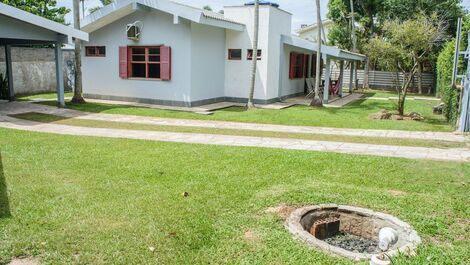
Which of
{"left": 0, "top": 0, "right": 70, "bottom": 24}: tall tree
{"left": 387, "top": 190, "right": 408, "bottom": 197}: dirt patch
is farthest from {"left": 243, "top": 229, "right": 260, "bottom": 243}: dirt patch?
{"left": 0, "top": 0, "right": 70, "bottom": 24}: tall tree

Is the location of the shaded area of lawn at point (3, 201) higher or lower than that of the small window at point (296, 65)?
lower

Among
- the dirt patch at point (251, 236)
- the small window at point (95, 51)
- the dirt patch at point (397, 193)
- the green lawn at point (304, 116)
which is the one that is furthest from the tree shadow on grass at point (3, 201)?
the small window at point (95, 51)

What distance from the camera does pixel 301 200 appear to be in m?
4.85

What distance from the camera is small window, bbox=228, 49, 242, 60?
1591 centimetres

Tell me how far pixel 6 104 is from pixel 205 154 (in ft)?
32.3

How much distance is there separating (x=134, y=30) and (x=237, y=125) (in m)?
6.18

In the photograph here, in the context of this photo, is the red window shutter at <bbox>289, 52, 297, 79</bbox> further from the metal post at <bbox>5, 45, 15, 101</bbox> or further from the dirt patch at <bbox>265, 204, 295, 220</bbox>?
the dirt patch at <bbox>265, 204, 295, 220</bbox>

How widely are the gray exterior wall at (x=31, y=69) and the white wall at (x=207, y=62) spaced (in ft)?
27.7

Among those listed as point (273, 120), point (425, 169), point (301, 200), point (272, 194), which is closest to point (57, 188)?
point (272, 194)

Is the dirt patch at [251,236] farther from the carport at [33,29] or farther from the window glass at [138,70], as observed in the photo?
the window glass at [138,70]

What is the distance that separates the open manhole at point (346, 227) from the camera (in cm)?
391

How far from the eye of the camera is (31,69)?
18.4 metres

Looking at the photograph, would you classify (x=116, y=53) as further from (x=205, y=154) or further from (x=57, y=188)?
(x=57, y=188)

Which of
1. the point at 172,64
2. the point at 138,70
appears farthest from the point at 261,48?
the point at 138,70
